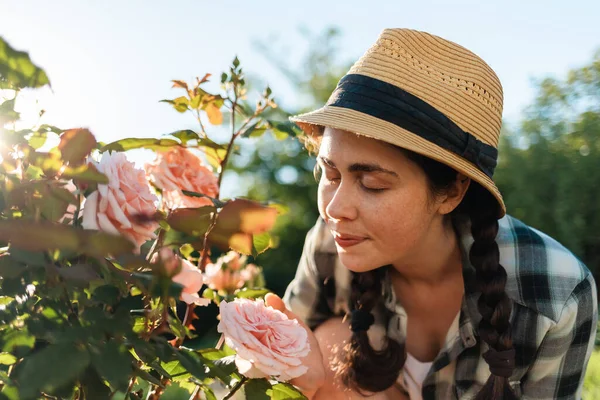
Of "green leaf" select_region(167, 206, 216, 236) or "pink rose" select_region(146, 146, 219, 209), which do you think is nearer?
"green leaf" select_region(167, 206, 216, 236)

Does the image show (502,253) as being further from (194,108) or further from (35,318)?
(35,318)

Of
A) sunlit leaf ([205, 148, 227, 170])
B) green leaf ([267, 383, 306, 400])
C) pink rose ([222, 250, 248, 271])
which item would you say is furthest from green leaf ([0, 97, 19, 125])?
pink rose ([222, 250, 248, 271])

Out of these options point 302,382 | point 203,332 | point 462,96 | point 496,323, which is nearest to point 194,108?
point 462,96

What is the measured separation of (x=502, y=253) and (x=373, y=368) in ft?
1.83

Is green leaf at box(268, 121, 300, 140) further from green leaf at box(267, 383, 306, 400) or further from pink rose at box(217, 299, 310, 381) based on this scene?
green leaf at box(267, 383, 306, 400)

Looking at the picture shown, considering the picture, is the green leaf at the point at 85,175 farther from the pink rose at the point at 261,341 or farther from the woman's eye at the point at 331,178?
the woman's eye at the point at 331,178

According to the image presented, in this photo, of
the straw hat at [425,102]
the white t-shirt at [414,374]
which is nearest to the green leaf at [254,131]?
the straw hat at [425,102]

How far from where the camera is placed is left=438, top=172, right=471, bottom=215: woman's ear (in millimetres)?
1921

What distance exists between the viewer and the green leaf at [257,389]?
4.24 ft

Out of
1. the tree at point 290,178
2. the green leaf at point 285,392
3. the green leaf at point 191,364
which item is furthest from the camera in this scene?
the tree at point 290,178

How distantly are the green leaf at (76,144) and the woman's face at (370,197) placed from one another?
32.8 inches

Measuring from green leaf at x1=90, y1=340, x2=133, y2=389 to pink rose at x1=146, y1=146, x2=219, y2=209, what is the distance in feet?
1.66

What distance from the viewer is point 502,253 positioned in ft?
6.93

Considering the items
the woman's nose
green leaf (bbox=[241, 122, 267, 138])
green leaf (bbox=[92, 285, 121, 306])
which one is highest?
green leaf (bbox=[241, 122, 267, 138])
